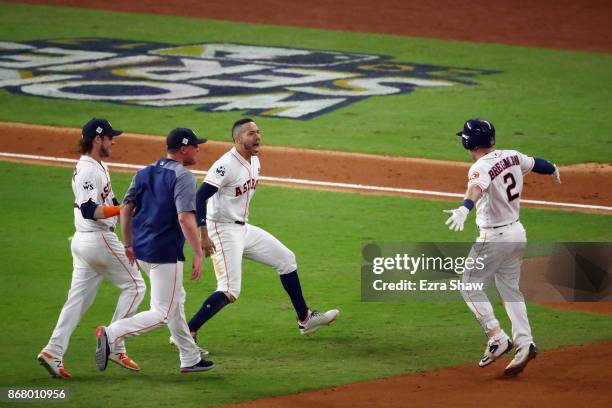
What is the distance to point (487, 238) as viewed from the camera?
9.66m

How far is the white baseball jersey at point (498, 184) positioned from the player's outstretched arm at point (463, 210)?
0.05 metres

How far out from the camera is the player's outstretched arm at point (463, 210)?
8.87m

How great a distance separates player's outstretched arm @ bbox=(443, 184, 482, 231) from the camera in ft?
29.1

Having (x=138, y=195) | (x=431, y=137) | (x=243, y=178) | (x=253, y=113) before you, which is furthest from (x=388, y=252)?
(x=253, y=113)

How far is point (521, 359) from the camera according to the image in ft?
31.0

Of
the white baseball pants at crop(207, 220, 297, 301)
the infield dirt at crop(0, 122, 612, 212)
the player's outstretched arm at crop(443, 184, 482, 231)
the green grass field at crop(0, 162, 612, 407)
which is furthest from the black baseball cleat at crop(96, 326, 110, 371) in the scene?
the infield dirt at crop(0, 122, 612, 212)

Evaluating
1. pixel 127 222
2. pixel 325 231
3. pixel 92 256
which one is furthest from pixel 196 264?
pixel 325 231

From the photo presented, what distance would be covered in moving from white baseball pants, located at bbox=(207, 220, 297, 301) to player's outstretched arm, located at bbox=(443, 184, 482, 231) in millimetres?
2071

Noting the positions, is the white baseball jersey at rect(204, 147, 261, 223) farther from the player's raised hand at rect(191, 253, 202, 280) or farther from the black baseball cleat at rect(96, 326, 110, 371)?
the black baseball cleat at rect(96, 326, 110, 371)

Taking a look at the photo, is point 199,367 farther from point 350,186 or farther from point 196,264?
point 350,186

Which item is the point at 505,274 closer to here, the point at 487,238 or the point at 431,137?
the point at 487,238

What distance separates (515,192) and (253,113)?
39.0 ft

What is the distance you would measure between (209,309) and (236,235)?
2.29 ft

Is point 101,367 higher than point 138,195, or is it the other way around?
point 138,195
